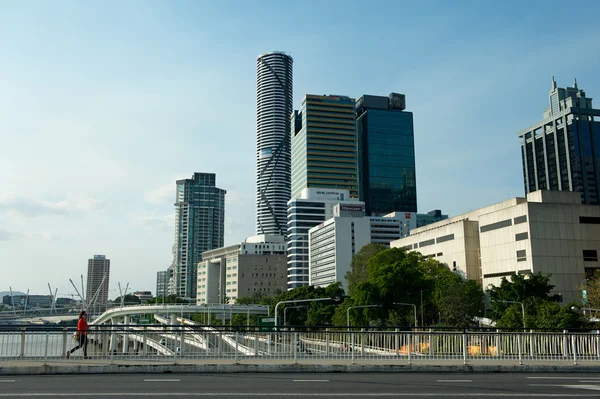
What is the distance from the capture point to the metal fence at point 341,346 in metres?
21.1

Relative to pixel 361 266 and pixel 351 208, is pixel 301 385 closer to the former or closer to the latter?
pixel 361 266

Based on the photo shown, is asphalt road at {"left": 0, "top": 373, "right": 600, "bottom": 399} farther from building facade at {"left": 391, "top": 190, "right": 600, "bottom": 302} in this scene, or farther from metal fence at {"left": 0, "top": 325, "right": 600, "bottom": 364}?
building facade at {"left": 391, "top": 190, "right": 600, "bottom": 302}

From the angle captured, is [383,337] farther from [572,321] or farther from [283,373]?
[572,321]

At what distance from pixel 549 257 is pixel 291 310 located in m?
56.3

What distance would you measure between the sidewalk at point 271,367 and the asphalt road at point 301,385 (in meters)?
0.69

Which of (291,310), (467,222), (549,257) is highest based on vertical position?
(467,222)

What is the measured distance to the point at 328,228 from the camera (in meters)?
176

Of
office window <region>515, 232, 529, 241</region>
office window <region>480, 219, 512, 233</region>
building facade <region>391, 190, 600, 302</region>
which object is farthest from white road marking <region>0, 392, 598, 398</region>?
office window <region>480, 219, 512, 233</region>

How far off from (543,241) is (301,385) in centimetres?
8490

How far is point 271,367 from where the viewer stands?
19625 mm

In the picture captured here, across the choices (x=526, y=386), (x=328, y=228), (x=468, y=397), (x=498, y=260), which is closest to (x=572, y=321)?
(x=498, y=260)

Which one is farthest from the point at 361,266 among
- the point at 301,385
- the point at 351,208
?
the point at 301,385

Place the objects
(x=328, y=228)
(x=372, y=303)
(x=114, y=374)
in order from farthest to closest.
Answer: (x=328, y=228), (x=372, y=303), (x=114, y=374)

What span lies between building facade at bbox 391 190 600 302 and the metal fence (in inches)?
2728
